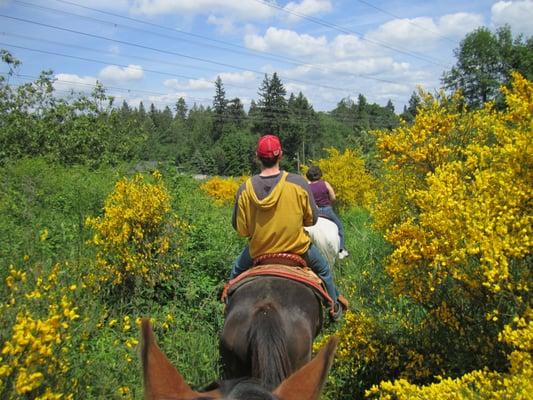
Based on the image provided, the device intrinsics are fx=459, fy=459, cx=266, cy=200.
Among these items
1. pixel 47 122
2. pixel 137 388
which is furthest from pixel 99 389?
pixel 47 122

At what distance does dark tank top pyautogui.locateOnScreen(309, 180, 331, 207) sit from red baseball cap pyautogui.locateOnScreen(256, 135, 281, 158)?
14.0 feet

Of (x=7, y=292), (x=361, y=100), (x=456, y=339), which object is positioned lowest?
(x=456, y=339)

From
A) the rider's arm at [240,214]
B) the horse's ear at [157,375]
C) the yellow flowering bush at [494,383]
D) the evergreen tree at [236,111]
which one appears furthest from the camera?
the evergreen tree at [236,111]

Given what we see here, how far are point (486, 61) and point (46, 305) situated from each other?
6499 centimetres

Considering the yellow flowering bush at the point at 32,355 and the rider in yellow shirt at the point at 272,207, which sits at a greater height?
the rider in yellow shirt at the point at 272,207

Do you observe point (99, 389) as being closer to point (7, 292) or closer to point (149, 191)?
point (7, 292)

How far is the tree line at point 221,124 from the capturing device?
1916 cm

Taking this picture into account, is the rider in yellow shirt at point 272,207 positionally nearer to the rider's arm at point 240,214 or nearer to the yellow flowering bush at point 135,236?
the rider's arm at point 240,214

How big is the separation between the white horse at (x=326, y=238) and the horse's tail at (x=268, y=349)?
426cm

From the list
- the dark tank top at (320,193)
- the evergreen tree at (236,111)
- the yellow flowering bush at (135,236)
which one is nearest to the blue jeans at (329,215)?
the dark tank top at (320,193)

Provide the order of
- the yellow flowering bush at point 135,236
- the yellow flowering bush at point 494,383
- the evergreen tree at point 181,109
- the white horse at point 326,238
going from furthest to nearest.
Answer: the evergreen tree at point 181,109, the white horse at point 326,238, the yellow flowering bush at point 135,236, the yellow flowering bush at point 494,383

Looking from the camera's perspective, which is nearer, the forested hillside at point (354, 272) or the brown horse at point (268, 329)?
the forested hillside at point (354, 272)

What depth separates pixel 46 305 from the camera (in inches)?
121

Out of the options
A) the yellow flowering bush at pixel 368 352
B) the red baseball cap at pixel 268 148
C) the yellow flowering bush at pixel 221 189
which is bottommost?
the yellow flowering bush at pixel 221 189
